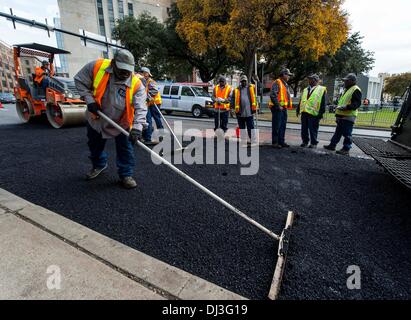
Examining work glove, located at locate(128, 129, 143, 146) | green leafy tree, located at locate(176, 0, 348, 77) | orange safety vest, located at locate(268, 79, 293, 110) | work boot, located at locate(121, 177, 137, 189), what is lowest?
work boot, located at locate(121, 177, 137, 189)

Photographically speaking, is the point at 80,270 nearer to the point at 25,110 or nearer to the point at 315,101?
the point at 315,101

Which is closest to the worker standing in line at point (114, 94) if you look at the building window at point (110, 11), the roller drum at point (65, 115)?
the roller drum at point (65, 115)

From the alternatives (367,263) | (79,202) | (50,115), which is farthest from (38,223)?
(50,115)

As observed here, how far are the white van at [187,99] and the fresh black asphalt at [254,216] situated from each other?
10129 millimetres

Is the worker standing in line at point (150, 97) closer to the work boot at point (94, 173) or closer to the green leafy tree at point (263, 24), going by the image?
the work boot at point (94, 173)

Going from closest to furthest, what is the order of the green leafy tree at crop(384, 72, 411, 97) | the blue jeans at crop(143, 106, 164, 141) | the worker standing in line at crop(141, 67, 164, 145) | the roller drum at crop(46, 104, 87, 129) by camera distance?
1. the worker standing in line at crop(141, 67, 164, 145)
2. the blue jeans at crop(143, 106, 164, 141)
3. the roller drum at crop(46, 104, 87, 129)
4. the green leafy tree at crop(384, 72, 411, 97)

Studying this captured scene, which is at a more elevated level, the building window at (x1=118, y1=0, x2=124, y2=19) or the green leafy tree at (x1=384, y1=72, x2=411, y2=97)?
the building window at (x1=118, y1=0, x2=124, y2=19)

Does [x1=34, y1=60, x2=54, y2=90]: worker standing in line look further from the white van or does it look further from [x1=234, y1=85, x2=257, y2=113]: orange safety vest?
the white van

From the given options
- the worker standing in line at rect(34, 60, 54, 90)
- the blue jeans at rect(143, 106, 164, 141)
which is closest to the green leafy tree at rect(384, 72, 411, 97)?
the blue jeans at rect(143, 106, 164, 141)

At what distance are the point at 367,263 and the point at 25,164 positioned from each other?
5070mm

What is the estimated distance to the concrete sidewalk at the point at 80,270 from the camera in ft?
5.05

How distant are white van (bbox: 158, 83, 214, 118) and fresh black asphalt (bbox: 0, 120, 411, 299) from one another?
33.2 feet

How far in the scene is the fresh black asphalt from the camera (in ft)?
5.84
